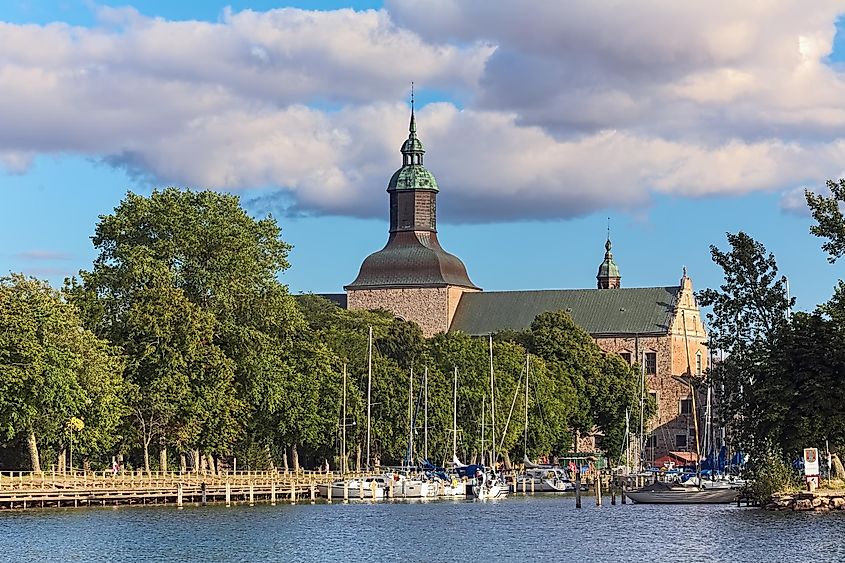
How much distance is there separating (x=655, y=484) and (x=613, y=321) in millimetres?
69060

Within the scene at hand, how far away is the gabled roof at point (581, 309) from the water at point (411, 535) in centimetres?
7454

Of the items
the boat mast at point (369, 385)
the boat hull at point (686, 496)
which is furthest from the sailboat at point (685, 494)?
the boat mast at point (369, 385)

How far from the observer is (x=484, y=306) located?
152 meters

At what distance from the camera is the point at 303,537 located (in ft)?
191

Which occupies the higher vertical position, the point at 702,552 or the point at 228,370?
the point at 228,370

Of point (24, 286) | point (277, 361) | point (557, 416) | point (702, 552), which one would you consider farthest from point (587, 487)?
point (702, 552)

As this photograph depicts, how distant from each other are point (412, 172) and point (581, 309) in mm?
19307

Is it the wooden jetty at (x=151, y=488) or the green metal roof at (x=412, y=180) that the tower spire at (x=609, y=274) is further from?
the wooden jetty at (x=151, y=488)

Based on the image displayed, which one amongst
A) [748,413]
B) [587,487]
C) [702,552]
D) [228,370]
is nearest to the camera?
[702,552]

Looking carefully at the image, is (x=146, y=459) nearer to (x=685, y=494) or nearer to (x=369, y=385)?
(x=369, y=385)

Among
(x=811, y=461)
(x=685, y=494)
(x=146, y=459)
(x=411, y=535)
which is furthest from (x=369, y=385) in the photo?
(x=811, y=461)

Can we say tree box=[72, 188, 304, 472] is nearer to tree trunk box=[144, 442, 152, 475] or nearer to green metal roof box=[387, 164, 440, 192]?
tree trunk box=[144, 442, 152, 475]

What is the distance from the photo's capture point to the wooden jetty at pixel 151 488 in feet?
223

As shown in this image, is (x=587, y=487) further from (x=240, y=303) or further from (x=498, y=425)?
(x=240, y=303)
